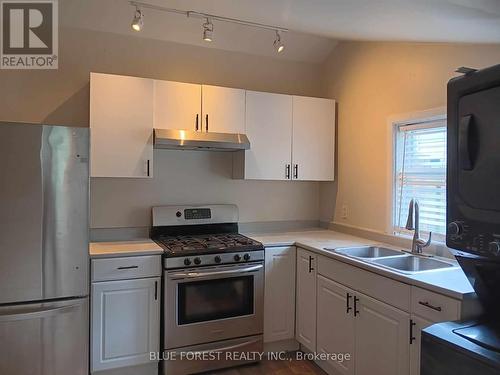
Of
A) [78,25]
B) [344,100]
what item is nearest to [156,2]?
[78,25]

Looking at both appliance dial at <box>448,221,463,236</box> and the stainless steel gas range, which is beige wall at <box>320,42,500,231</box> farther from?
appliance dial at <box>448,221,463,236</box>

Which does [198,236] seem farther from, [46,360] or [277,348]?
[46,360]

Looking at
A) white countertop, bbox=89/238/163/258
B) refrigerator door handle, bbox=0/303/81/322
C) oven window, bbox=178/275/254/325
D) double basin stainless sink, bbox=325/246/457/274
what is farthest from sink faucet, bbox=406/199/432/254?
refrigerator door handle, bbox=0/303/81/322

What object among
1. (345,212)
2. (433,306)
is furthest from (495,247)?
(345,212)

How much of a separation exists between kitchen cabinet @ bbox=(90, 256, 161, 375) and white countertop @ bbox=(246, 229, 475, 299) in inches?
37.5

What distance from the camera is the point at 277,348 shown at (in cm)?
312

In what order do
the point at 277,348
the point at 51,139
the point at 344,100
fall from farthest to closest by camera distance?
the point at 344,100 < the point at 277,348 < the point at 51,139

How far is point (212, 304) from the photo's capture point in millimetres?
2803

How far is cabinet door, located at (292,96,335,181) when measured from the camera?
3422mm

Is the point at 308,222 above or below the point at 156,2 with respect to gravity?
below

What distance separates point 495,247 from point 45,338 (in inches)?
97.0

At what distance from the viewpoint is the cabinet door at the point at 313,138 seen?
3.42 meters

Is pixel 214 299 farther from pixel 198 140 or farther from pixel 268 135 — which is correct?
pixel 268 135

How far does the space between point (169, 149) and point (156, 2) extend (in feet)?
3.75
